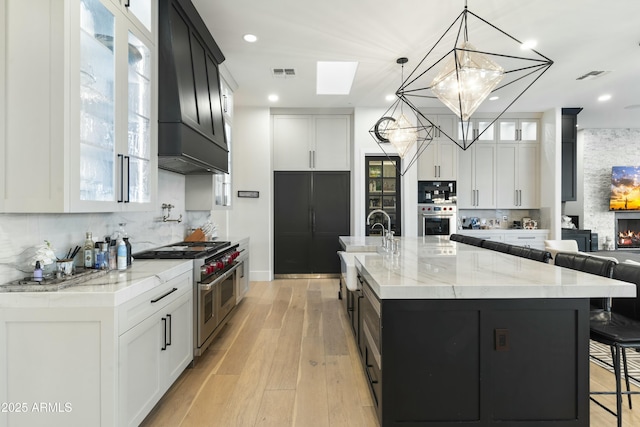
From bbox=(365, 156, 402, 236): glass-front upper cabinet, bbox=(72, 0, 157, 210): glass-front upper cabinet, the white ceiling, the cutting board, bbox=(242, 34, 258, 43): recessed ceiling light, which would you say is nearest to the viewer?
bbox=(72, 0, 157, 210): glass-front upper cabinet

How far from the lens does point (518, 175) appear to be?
592cm

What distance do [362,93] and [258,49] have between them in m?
1.93

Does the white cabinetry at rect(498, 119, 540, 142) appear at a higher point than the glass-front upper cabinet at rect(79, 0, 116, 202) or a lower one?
higher

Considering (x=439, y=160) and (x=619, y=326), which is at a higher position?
(x=439, y=160)

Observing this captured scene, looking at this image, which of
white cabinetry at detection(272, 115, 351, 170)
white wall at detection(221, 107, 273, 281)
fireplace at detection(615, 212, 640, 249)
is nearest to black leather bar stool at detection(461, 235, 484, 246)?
Answer: white cabinetry at detection(272, 115, 351, 170)

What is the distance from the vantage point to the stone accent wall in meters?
7.25

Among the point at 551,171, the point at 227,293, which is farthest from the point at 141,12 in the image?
the point at 551,171

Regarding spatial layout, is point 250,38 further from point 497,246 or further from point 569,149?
point 569,149

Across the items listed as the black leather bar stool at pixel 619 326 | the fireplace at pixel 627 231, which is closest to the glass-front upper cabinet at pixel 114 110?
the black leather bar stool at pixel 619 326

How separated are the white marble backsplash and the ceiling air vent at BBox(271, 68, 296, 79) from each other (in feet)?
6.45

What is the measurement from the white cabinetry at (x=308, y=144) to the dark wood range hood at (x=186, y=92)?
224cm

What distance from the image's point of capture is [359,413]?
1976 mm

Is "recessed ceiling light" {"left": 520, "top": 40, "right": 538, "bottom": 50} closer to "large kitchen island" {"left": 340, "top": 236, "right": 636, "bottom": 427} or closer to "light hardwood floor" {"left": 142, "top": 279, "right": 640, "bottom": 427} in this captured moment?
"large kitchen island" {"left": 340, "top": 236, "right": 636, "bottom": 427}

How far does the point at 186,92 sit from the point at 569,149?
6449 millimetres
